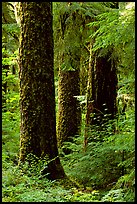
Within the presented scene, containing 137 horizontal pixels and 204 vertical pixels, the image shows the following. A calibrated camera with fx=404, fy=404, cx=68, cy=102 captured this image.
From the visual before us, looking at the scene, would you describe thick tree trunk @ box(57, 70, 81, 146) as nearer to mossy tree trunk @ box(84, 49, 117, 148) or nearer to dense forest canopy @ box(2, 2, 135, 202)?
dense forest canopy @ box(2, 2, 135, 202)

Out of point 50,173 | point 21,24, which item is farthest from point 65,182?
point 21,24

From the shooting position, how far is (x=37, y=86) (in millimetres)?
6625

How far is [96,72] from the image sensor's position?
982cm

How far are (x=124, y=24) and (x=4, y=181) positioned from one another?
8.89ft

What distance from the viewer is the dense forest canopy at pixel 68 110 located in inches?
195

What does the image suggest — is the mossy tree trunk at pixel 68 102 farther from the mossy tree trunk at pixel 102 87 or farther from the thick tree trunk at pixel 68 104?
the mossy tree trunk at pixel 102 87

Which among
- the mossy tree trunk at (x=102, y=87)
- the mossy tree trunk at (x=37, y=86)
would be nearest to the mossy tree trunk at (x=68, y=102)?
the mossy tree trunk at (x=102, y=87)

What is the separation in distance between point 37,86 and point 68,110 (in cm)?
429

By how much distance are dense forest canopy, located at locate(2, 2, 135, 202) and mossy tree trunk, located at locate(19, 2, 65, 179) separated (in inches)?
0.6

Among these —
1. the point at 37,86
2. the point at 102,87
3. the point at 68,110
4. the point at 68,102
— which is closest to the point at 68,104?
the point at 68,102

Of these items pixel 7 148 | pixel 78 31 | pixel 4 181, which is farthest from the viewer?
pixel 78 31

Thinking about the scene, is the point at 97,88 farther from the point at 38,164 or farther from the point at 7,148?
the point at 38,164

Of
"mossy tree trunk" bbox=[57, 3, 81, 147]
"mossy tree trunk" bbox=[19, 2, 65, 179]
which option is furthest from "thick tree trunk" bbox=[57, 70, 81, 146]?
"mossy tree trunk" bbox=[19, 2, 65, 179]

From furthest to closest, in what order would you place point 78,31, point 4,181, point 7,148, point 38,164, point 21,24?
1. point 78,31
2. point 7,148
3. point 21,24
4. point 38,164
5. point 4,181
